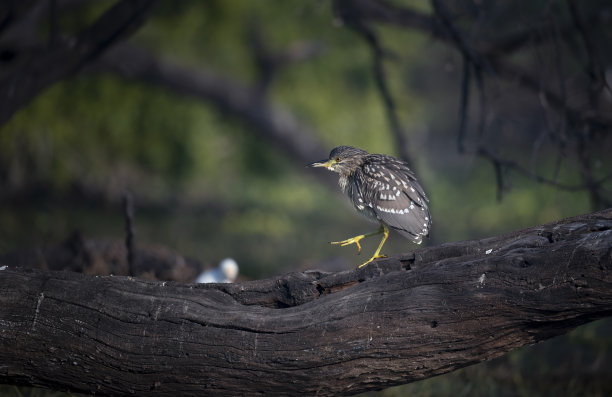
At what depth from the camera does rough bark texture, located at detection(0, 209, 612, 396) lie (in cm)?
313

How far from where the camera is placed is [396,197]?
13.7ft

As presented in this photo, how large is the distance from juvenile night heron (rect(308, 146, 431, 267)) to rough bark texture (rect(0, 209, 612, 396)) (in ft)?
2.03

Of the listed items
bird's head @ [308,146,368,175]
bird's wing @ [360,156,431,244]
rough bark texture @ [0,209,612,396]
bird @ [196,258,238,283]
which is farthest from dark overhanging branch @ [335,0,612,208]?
bird @ [196,258,238,283]

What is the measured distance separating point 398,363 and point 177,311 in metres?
1.18

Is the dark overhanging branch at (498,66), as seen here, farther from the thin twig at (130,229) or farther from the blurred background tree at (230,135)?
the thin twig at (130,229)

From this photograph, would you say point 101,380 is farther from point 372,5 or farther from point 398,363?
point 372,5

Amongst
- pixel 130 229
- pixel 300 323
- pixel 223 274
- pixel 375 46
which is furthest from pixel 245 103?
pixel 300 323

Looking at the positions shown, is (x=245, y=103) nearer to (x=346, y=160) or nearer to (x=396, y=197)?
(x=346, y=160)

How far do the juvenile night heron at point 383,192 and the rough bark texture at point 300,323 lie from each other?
620mm

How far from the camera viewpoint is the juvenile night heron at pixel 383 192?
4121 mm

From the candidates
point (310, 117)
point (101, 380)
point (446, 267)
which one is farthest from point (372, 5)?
point (310, 117)

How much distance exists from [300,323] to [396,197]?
4.03ft

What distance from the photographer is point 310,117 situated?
13.8 metres

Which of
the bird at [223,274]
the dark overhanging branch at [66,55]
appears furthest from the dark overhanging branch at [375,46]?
the bird at [223,274]
